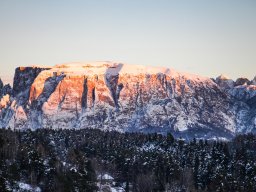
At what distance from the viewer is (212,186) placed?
188250 millimetres

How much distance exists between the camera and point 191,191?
620 ft

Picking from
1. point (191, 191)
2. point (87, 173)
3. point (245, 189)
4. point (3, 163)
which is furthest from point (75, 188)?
point (245, 189)

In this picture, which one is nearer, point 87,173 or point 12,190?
point 12,190

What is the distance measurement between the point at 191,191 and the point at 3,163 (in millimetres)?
63483

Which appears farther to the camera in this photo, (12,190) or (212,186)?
(212,186)

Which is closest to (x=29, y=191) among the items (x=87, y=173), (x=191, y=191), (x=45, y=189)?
(x=45, y=189)

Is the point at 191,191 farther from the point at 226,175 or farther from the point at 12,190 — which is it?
the point at 12,190

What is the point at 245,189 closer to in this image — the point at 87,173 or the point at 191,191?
the point at 191,191

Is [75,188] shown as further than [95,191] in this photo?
No

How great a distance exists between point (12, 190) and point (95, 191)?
30.2 meters

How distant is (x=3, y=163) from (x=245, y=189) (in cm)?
7897

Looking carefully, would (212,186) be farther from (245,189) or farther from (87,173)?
(87,173)

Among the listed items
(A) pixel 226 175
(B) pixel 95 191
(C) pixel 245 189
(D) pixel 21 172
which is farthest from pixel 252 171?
(D) pixel 21 172

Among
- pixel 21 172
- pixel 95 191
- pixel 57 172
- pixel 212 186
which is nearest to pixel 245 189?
pixel 212 186
